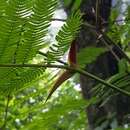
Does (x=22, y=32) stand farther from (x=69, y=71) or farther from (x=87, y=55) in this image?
(x=87, y=55)

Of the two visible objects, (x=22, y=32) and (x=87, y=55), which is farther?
(x=87, y=55)

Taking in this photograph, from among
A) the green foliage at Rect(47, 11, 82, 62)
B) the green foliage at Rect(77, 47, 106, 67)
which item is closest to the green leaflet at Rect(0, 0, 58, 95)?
the green foliage at Rect(47, 11, 82, 62)

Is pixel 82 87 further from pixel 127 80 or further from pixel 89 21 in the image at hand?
pixel 89 21

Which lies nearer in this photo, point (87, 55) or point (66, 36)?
point (66, 36)

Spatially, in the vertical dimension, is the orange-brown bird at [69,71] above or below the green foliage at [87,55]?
below

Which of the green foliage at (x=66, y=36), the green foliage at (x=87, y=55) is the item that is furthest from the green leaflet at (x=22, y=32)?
the green foliage at (x=87, y=55)

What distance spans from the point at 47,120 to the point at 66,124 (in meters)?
1.29

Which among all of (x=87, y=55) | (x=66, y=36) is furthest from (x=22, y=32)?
(x=87, y=55)

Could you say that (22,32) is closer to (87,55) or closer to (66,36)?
(66,36)

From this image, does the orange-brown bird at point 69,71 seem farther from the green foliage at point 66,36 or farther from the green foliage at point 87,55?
the green foliage at point 87,55

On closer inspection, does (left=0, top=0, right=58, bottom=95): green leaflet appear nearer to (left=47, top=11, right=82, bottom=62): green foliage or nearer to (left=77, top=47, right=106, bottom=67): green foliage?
(left=47, top=11, right=82, bottom=62): green foliage

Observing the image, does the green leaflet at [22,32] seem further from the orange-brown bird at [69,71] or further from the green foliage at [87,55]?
the green foliage at [87,55]

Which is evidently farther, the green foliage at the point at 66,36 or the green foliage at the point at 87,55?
the green foliage at the point at 87,55

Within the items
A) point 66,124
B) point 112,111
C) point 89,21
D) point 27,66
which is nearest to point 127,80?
point 89,21
